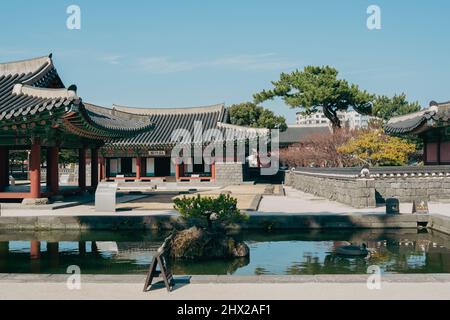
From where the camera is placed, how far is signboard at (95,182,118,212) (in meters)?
20.2

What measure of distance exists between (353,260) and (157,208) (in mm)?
11283

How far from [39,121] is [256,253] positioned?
1297 centimetres

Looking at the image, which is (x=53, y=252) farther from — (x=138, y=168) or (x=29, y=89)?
(x=138, y=168)

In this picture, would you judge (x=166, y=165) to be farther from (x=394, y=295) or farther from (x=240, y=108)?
(x=394, y=295)

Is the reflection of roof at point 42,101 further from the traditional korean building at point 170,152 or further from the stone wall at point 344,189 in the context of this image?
the traditional korean building at point 170,152

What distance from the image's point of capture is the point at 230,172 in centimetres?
4569

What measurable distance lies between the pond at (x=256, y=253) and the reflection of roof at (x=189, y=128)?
2622cm

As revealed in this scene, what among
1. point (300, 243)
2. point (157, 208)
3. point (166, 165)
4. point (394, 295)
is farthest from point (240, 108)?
point (394, 295)

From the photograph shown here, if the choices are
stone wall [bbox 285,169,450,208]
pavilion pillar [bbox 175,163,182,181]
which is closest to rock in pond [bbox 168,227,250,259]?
stone wall [bbox 285,169,450,208]

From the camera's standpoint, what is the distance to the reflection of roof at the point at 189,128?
148 ft

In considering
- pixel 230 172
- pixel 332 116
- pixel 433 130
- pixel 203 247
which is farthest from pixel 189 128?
pixel 203 247

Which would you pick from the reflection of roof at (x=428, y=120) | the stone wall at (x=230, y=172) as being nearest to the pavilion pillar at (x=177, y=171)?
the stone wall at (x=230, y=172)

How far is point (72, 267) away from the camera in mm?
12195

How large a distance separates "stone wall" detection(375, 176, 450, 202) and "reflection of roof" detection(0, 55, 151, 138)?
1499cm
